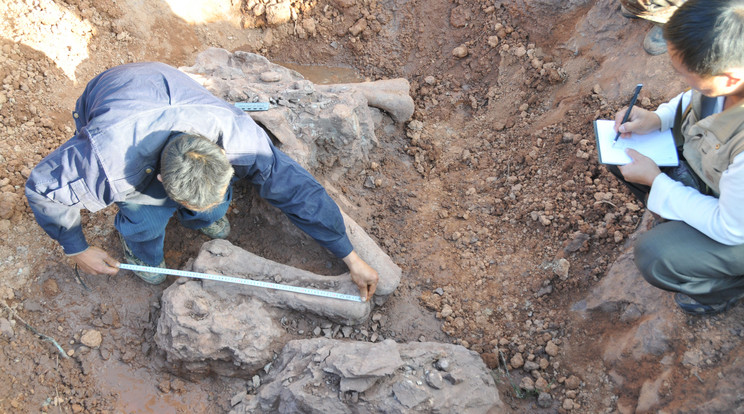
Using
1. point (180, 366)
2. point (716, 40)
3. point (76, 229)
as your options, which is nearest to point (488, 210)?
point (716, 40)

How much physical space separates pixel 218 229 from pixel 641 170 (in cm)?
245

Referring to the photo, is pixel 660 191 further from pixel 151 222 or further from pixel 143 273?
pixel 143 273

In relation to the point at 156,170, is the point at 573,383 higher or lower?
lower

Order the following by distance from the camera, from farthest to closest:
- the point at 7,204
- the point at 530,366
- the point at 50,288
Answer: the point at 7,204 → the point at 50,288 → the point at 530,366

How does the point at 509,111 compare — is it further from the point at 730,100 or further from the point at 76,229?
the point at 76,229

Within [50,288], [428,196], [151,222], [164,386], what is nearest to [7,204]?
[50,288]

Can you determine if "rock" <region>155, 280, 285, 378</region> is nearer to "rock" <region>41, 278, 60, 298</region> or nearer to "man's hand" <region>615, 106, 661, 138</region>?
"rock" <region>41, 278, 60, 298</region>

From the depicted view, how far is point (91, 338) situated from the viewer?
2.90m

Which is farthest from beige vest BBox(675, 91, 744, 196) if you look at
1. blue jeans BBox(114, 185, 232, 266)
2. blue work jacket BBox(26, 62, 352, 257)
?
blue jeans BBox(114, 185, 232, 266)

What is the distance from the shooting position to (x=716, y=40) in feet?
5.69

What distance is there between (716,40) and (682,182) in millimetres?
844

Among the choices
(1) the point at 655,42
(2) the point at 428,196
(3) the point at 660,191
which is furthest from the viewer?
(2) the point at 428,196

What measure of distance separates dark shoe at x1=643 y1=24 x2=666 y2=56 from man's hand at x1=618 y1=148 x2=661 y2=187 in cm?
143

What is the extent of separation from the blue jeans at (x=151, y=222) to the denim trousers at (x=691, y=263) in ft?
7.42
